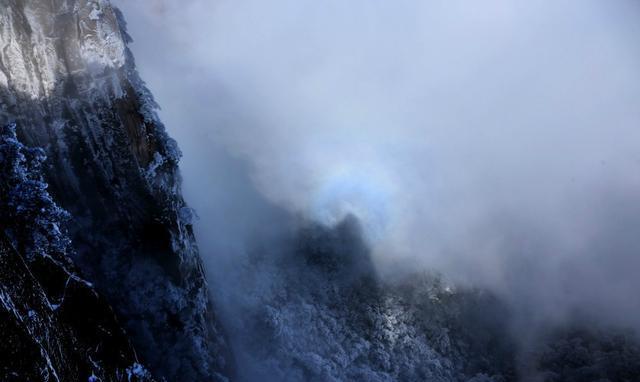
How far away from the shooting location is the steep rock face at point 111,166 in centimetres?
2369

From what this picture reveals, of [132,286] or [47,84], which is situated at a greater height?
[47,84]

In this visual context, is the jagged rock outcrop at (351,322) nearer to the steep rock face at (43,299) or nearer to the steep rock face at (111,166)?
the steep rock face at (111,166)

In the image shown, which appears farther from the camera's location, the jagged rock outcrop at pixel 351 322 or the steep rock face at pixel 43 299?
the jagged rock outcrop at pixel 351 322

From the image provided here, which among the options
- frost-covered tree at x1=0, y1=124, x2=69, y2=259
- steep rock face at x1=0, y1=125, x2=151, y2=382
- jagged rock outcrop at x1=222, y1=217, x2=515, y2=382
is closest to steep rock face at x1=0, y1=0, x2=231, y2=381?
frost-covered tree at x1=0, y1=124, x2=69, y2=259

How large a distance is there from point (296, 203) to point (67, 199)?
49.7 meters

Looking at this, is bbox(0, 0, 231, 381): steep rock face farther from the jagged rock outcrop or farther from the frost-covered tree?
the jagged rock outcrop

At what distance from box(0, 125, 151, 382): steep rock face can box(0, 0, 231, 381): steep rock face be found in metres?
4.78

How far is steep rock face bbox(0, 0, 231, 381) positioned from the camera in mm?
23688

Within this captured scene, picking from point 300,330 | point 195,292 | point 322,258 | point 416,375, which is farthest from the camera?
point 322,258

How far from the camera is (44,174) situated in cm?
2525

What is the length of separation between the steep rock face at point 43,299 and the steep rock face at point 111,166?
188 inches

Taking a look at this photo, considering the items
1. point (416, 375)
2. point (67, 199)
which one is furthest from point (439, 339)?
point (67, 199)

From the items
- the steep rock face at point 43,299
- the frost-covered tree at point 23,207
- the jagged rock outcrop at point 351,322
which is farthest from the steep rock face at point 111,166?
the jagged rock outcrop at point 351,322

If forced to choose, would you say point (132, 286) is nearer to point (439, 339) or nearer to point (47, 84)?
point (47, 84)
